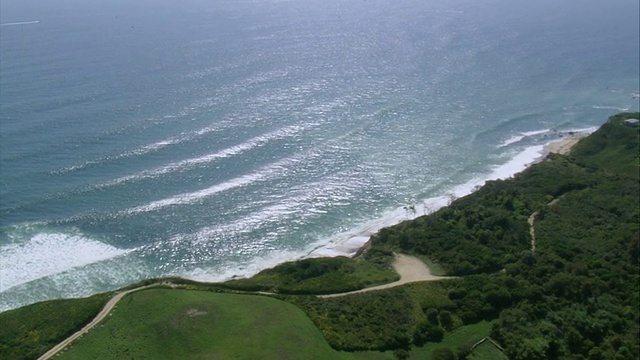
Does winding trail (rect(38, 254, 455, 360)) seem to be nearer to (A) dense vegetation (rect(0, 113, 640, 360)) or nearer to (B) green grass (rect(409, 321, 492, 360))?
(A) dense vegetation (rect(0, 113, 640, 360))

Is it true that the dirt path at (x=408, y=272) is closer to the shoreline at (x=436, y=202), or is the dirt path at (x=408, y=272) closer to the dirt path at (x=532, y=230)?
the shoreline at (x=436, y=202)

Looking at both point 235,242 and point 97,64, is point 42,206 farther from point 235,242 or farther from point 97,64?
point 97,64

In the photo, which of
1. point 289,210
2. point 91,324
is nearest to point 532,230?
point 289,210

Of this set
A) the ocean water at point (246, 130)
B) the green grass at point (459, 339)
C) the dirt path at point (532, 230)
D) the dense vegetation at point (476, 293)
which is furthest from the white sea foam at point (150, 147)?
the green grass at point (459, 339)

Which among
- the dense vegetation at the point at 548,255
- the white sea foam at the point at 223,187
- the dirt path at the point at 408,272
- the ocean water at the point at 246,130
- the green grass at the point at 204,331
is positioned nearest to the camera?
the green grass at the point at 204,331

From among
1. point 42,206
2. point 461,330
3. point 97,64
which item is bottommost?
point 461,330

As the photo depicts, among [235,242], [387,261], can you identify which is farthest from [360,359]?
[235,242]
